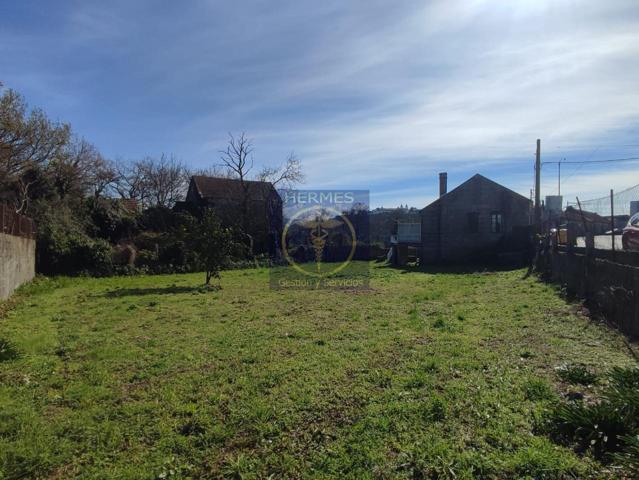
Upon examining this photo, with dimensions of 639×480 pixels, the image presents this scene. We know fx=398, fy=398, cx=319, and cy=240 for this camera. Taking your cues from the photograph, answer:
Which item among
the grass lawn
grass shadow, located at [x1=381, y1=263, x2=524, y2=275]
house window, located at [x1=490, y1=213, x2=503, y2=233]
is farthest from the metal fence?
house window, located at [x1=490, y1=213, x2=503, y2=233]

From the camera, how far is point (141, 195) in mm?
36594

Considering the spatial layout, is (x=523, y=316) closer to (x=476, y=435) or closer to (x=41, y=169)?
(x=476, y=435)

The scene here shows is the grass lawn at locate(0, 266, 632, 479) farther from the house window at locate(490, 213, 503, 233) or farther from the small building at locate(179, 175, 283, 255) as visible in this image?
the small building at locate(179, 175, 283, 255)

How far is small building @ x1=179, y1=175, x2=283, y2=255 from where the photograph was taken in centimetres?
2770

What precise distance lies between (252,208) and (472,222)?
1480 centimetres

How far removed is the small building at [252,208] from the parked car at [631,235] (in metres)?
20.8

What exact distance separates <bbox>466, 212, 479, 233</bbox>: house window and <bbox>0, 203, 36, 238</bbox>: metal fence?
21469 mm

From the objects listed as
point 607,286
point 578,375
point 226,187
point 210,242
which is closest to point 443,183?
point 226,187

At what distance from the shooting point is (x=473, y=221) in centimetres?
2356

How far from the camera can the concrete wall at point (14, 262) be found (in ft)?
34.0

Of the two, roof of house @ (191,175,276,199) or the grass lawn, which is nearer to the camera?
the grass lawn

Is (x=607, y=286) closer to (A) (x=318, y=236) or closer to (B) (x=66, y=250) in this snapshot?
(A) (x=318, y=236)

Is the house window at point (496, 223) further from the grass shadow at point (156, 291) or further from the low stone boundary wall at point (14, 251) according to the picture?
the low stone boundary wall at point (14, 251)

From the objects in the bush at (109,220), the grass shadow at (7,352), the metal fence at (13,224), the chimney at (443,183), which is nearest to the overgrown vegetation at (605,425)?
the grass shadow at (7,352)
